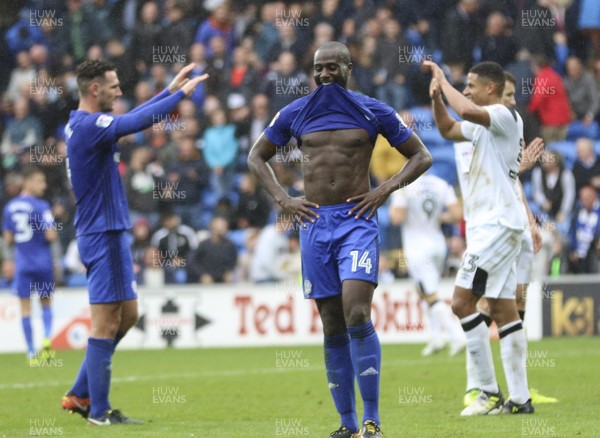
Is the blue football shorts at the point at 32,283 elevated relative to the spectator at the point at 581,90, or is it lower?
lower

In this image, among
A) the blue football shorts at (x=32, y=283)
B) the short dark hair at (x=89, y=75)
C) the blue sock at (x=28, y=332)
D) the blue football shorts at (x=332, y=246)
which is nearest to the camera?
the blue football shorts at (x=332, y=246)

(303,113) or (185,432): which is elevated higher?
(303,113)

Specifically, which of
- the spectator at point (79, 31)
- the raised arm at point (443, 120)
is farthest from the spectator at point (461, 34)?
the raised arm at point (443, 120)

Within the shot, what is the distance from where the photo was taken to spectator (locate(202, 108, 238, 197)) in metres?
21.1

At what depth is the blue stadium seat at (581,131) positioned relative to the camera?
839 inches

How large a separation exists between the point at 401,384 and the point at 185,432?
3.85 metres

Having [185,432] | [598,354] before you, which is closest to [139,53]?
[598,354]

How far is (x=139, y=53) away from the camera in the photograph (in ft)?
74.1

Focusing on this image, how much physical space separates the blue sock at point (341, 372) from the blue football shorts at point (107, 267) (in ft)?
7.16

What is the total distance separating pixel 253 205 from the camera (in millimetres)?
20469

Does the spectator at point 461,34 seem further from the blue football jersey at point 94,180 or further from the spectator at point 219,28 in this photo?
the blue football jersey at point 94,180

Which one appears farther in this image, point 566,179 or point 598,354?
point 566,179

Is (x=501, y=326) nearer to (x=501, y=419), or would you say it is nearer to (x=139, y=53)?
(x=501, y=419)

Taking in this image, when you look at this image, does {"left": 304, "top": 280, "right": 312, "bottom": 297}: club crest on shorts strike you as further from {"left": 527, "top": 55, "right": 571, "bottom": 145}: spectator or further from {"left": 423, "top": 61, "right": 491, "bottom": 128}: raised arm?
{"left": 527, "top": 55, "right": 571, "bottom": 145}: spectator
